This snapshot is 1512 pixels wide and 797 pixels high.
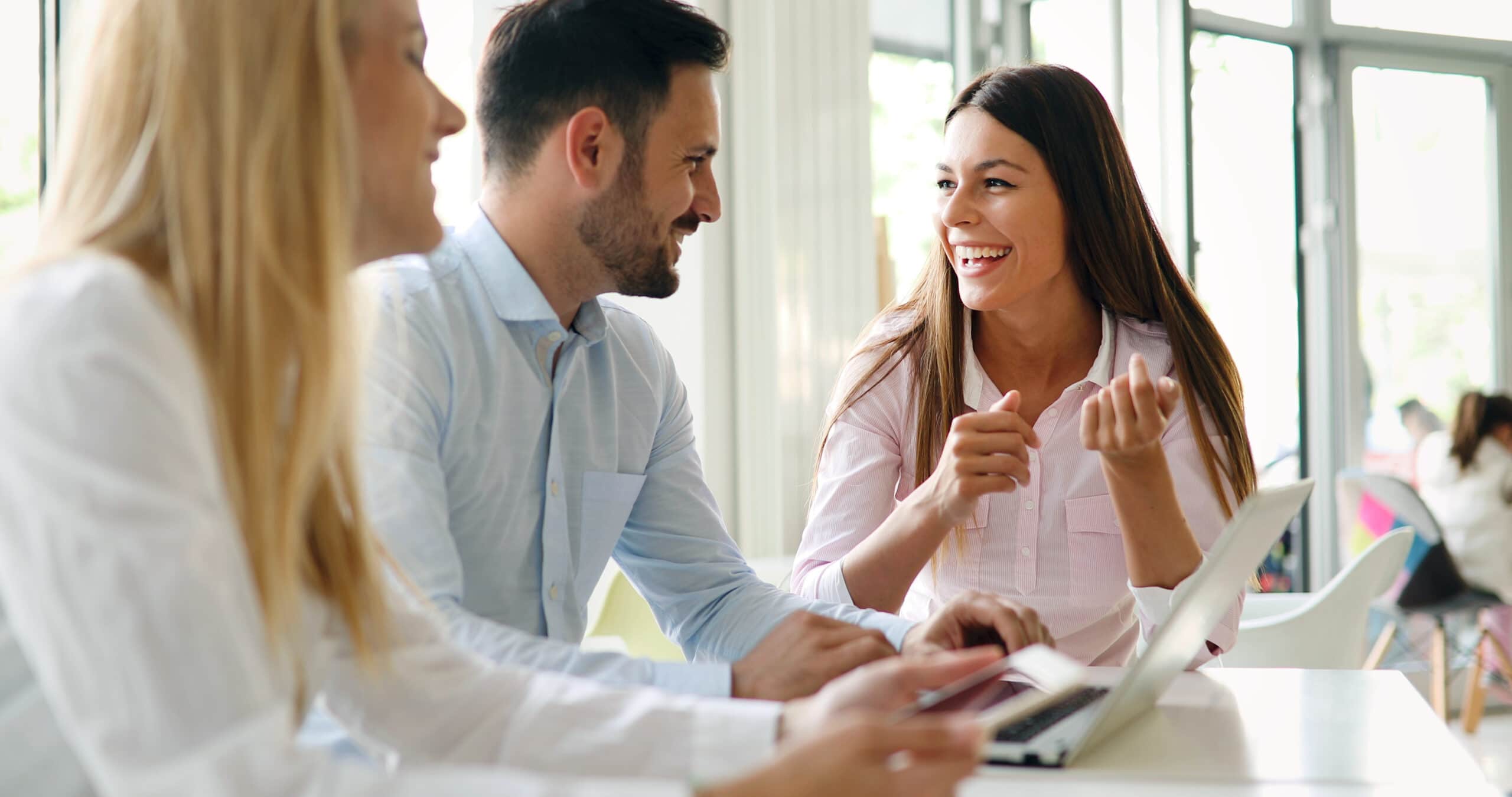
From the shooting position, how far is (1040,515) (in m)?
1.91

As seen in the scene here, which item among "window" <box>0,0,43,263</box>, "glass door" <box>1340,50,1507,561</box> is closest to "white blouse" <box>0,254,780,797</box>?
"window" <box>0,0,43,263</box>

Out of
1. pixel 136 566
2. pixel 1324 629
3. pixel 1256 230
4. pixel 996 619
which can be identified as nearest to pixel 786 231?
pixel 1324 629

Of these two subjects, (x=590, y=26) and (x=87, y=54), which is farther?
(x=590, y=26)

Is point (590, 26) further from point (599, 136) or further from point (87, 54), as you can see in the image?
point (87, 54)

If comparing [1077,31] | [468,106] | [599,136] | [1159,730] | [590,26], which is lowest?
[1159,730]

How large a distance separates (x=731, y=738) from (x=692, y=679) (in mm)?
283

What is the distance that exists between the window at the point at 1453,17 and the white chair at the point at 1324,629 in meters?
2.87

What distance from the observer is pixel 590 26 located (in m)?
1.55

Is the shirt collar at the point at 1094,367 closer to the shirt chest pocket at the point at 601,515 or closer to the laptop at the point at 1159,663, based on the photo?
the shirt chest pocket at the point at 601,515

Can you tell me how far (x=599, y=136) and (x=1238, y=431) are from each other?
42.4 inches

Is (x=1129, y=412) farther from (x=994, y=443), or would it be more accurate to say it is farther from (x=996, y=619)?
(x=996, y=619)

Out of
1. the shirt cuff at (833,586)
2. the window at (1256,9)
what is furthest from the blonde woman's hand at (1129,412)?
the window at (1256,9)

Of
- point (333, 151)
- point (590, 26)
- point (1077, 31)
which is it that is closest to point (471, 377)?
point (590, 26)

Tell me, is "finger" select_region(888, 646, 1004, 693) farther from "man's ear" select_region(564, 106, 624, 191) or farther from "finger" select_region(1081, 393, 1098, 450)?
"man's ear" select_region(564, 106, 624, 191)
